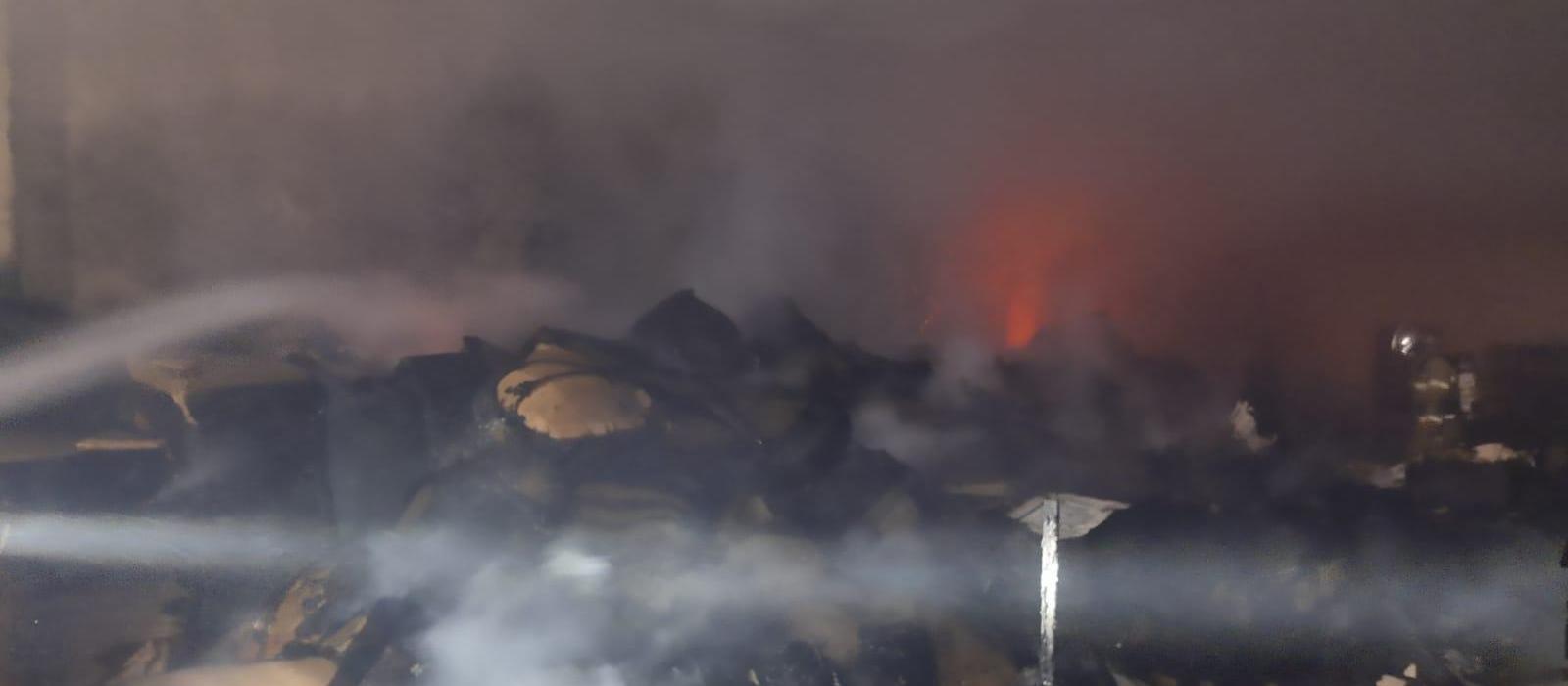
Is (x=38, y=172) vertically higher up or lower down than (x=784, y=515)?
higher up

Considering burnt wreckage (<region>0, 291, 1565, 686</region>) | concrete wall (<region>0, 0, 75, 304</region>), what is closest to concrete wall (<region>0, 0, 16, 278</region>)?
concrete wall (<region>0, 0, 75, 304</region>)

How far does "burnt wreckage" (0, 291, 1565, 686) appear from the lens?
233 centimetres

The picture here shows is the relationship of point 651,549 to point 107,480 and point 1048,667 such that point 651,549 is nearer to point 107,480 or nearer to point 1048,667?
point 1048,667

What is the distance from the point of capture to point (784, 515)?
2.38 m

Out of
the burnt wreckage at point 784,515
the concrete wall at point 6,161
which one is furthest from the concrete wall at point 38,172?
the burnt wreckage at point 784,515

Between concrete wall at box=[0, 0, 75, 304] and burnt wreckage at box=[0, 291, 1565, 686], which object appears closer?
burnt wreckage at box=[0, 291, 1565, 686]

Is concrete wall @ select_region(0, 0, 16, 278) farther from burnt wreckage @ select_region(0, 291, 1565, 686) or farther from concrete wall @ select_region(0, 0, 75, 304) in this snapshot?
burnt wreckage @ select_region(0, 291, 1565, 686)

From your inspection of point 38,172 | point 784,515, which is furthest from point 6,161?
point 784,515

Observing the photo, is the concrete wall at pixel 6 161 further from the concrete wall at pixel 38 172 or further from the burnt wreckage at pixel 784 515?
the burnt wreckage at pixel 784 515

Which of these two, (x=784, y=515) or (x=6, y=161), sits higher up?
(x=6, y=161)

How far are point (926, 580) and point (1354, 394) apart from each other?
1.26 metres

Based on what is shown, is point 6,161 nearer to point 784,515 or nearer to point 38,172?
point 38,172

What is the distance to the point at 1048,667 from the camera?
7.66 ft

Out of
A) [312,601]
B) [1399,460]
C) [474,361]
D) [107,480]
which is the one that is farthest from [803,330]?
[107,480]
